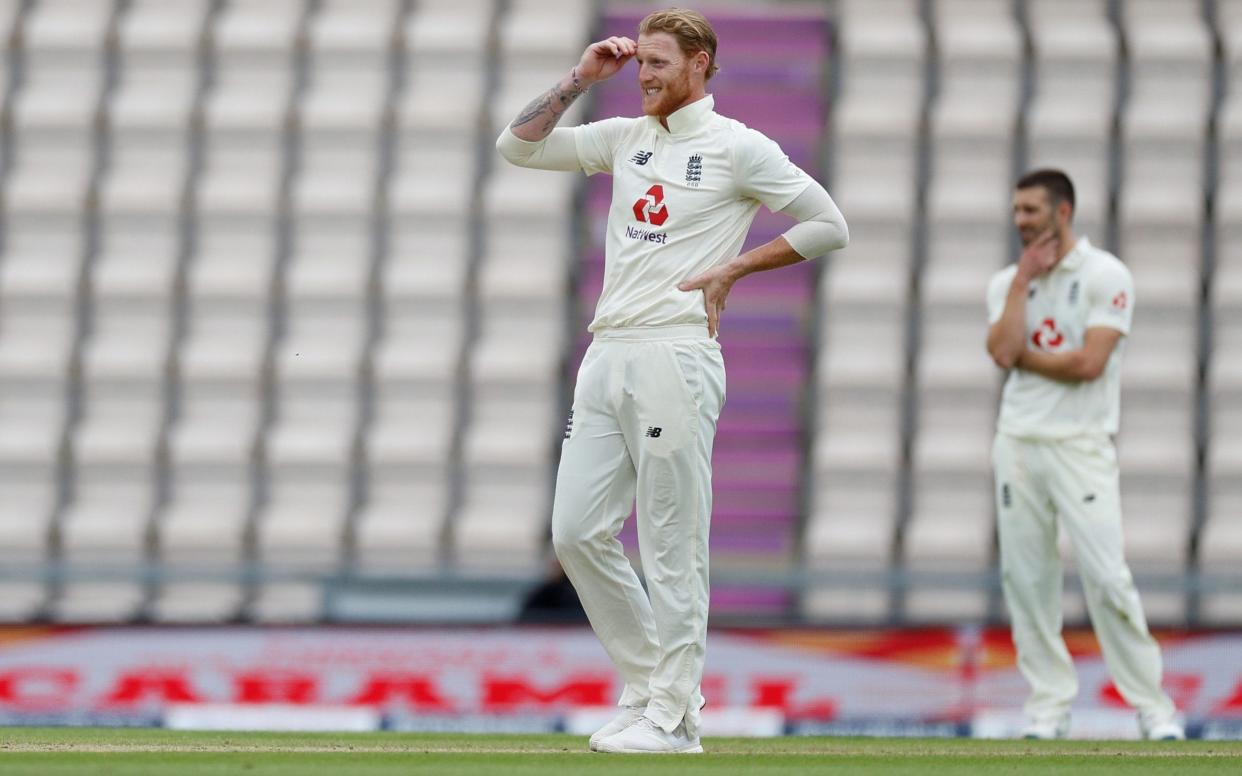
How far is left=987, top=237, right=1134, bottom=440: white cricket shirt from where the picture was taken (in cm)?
715

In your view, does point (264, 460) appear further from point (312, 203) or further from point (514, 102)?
point (514, 102)

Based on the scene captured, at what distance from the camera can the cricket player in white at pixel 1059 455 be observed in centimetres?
705

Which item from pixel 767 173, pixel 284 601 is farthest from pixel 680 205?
pixel 284 601

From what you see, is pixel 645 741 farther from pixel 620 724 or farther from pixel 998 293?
pixel 998 293

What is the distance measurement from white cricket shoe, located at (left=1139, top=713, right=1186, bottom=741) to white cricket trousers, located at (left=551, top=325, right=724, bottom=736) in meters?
2.06

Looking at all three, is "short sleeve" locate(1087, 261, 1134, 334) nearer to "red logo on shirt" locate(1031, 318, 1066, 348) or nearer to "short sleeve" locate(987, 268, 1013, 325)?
"red logo on shirt" locate(1031, 318, 1066, 348)

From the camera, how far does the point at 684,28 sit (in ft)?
18.4

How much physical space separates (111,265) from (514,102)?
8.38 ft

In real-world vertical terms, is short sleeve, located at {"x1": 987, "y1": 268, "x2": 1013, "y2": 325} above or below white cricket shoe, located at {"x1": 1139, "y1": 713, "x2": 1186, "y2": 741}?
above

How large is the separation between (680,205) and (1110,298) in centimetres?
216

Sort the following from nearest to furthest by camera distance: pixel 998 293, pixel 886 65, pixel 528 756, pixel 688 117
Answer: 1. pixel 528 756
2. pixel 688 117
3. pixel 998 293
4. pixel 886 65

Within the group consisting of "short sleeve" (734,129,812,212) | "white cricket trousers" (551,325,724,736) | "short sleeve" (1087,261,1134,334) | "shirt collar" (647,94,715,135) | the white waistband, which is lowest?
"white cricket trousers" (551,325,724,736)

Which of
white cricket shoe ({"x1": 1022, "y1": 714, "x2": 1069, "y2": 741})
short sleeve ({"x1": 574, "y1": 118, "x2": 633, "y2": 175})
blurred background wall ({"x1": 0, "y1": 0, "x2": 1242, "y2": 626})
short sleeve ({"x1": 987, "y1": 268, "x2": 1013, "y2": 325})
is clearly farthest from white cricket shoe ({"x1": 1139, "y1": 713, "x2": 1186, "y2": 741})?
blurred background wall ({"x1": 0, "y1": 0, "x2": 1242, "y2": 626})

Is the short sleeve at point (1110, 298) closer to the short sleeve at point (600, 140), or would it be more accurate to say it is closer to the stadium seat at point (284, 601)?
the short sleeve at point (600, 140)
